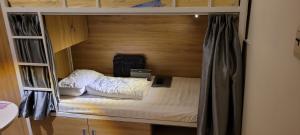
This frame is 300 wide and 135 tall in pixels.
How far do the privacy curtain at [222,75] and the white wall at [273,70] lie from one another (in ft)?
0.51

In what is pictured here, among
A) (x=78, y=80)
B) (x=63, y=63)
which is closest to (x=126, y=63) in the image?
(x=78, y=80)

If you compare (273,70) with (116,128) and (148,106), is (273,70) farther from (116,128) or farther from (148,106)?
(116,128)

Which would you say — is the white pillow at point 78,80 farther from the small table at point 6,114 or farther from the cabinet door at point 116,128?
the small table at point 6,114

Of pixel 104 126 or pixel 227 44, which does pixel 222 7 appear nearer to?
pixel 227 44

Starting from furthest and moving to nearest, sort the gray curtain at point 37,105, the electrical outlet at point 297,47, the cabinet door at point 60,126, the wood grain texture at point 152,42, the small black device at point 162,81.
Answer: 1. the wood grain texture at point 152,42
2. the small black device at point 162,81
3. the cabinet door at point 60,126
4. the gray curtain at point 37,105
5. the electrical outlet at point 297,47

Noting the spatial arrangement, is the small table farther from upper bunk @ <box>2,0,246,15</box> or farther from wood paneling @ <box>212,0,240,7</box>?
wood paneling @ <box>212,0,240,7</box>

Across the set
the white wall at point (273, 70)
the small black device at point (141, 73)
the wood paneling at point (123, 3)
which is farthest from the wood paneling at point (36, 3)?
the white wall at point (273, 70)

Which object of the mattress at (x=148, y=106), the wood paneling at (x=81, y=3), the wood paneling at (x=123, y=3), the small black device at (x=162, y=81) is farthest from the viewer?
the small black device at (x=162, y=81)

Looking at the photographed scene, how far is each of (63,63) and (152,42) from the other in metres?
1.21

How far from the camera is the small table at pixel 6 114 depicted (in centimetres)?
180

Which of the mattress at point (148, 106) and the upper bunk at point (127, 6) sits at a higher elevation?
the upper bunk at point (127, 6)

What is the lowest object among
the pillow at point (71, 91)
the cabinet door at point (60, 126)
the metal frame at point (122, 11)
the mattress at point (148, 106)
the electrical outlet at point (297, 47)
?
the cabinet door at point (60, 126)

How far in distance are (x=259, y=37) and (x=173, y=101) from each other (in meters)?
1.23

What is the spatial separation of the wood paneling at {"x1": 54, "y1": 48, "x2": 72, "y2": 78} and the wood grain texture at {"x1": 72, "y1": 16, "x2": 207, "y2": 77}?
6.1 inches
